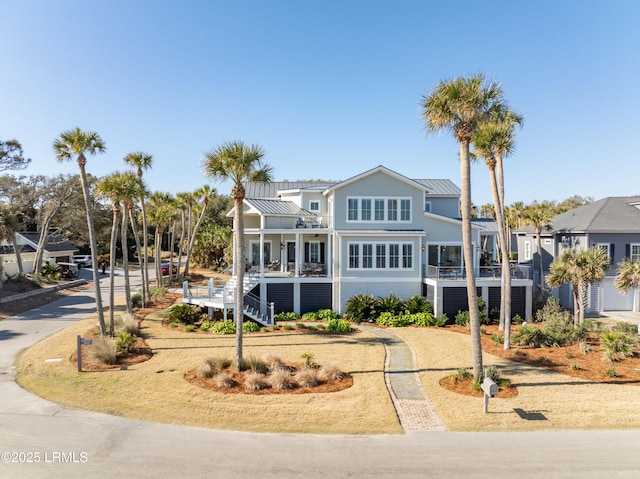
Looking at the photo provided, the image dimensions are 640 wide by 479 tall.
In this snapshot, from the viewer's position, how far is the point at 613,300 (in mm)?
27469

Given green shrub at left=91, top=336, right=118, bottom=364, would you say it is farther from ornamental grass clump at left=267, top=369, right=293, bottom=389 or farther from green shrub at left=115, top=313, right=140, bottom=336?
ornamental grass clump at left=267, top=369, right=293, bottom=389

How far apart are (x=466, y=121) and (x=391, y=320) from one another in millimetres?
12629

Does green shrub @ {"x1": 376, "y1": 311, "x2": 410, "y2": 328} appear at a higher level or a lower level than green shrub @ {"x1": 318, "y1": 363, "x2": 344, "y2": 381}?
higher

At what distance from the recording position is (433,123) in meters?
14.5

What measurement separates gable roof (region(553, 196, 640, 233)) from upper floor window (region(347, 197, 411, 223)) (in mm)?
12511

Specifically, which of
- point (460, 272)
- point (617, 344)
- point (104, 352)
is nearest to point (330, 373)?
point (104, 352)

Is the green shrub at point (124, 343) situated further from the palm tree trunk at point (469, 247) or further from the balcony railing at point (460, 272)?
the balcony railing at point (460, 272)

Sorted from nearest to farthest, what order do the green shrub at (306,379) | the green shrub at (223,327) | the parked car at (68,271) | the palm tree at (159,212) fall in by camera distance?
the green shrub at (306,379) → the green shrub at (223,327) → the palm tree at (159,212) → the parked car at (68,271)

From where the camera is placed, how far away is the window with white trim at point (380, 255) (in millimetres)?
24375

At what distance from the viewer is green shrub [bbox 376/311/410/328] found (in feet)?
74.9

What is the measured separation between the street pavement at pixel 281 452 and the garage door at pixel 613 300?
20.3 m

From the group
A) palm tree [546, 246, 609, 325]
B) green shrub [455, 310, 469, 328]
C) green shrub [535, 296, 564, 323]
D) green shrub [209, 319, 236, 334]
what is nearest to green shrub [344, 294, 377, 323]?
green shrub [455, 310, 469, 328]

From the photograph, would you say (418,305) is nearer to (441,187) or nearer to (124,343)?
(441,187)

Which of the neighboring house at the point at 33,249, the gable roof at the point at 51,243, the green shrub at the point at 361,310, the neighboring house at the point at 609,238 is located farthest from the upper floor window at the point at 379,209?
the gable roof at the point at 51,243
